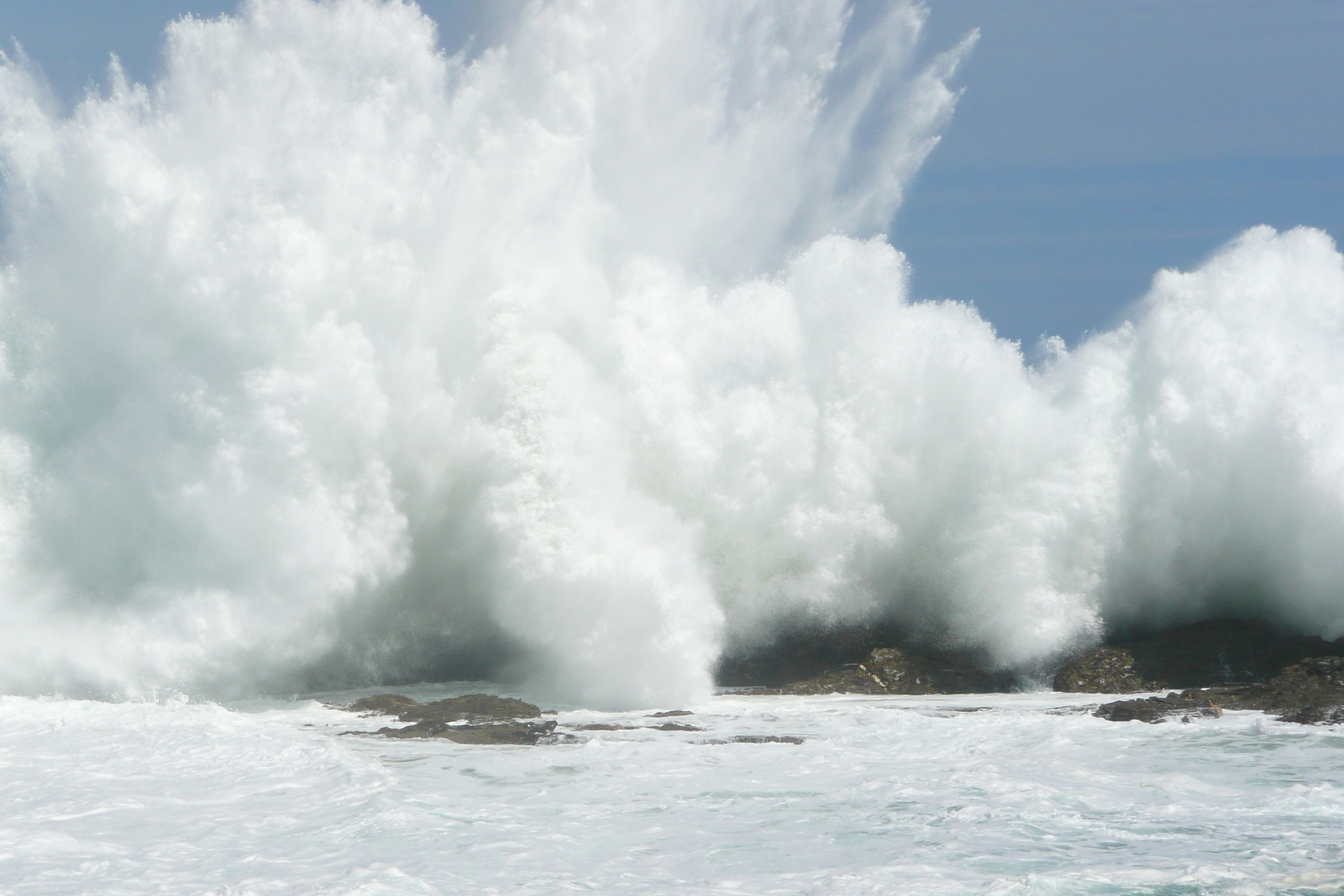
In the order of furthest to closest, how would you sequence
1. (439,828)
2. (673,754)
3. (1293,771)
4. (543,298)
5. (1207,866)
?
(543,298)
(673,754)
(1293,771)
(439,828)
(1207,866)

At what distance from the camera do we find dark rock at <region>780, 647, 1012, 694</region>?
1769 centimetres

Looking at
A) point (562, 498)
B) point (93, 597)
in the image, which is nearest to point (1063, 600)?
point (562, 498)

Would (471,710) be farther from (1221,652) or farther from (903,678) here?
(1221,652)

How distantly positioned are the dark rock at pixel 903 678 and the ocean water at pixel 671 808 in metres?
3.75

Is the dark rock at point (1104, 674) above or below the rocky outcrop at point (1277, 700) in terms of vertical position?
above

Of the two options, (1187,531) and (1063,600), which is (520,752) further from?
(1187,531)

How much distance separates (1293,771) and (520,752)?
730cm

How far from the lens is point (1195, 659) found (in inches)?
697

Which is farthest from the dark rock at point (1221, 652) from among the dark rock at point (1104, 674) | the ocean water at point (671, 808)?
the ocean water at point (671, 808)

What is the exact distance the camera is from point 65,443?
57.7ft

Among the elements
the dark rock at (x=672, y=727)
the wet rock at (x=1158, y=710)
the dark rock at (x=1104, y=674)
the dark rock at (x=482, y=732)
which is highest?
the dark rock at (x=1104, y=674)

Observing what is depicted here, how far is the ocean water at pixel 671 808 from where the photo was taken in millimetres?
7438

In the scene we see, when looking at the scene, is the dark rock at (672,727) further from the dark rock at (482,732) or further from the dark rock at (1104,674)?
the dark rock at (1104,674)

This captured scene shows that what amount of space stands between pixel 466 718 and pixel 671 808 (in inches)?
203
